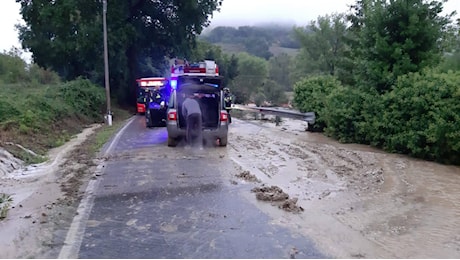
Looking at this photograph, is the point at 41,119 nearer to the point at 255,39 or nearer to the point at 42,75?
the point at 42,75

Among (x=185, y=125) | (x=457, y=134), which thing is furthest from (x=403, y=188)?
(x=185, y=125)

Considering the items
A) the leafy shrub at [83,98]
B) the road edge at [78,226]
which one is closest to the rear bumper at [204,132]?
the road edge at [78,226]

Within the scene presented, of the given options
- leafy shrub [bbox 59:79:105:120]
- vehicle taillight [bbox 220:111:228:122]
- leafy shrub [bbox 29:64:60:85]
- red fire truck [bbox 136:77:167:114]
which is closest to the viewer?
vehicle taillight [bbox 220:111:228:122]

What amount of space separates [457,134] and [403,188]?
351 cm

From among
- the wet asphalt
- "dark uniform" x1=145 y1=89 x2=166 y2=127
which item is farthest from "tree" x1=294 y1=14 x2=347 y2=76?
the wet asphalt

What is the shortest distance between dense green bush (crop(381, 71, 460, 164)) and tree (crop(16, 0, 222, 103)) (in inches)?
1107

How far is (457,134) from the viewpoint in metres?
11.8

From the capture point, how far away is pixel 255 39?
167m

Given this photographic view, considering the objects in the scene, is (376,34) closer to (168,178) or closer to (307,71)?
(168,178)

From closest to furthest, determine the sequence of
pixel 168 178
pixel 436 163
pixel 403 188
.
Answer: pixel 403 188
pixel 168 178
pixel 436 163

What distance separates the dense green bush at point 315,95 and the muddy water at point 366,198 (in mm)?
6475

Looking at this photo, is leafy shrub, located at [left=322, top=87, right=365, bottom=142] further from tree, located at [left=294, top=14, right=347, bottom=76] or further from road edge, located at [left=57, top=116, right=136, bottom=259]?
tree, located at [left=294, top=14, right=347, bottom=76]

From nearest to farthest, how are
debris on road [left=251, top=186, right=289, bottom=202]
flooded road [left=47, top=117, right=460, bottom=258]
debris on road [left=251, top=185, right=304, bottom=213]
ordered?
flooded road [left=47, top=117, right=460, bottom=258], debris on road [left=251, top=185, right=304, bottom=213], debris on road [left=251, top=186, right=289, bottom=202]

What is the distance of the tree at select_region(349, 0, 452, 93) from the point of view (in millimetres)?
16047
